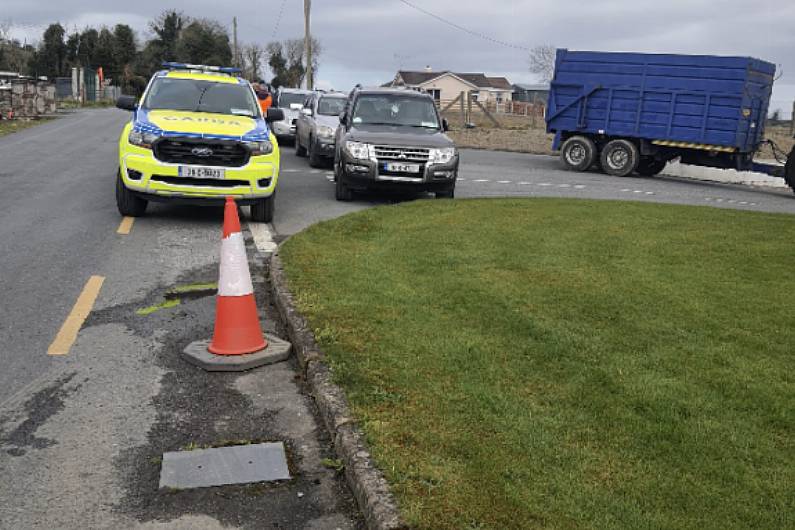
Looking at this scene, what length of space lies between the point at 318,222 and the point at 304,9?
36075 millimetres

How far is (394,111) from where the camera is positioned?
14.0m

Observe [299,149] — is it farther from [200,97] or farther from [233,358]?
[233,358]

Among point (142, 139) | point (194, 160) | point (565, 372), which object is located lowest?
point (565, 372)

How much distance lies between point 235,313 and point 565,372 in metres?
2.18

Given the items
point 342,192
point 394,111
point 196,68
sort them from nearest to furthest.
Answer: point 196,68
point 342,192
point 394,111

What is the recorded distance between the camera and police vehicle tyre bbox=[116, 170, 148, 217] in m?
10.3

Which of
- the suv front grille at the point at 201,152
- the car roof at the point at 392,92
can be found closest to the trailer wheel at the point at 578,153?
the car roof at the point at 392,92

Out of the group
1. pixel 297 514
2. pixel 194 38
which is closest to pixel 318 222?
pixel 297 514

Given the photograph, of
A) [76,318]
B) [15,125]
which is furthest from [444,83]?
[76,318]

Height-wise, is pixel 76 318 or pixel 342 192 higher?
pixel 342 192

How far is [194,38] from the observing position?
78250 millimetres

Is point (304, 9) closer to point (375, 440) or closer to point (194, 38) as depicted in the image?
point (194, 38)

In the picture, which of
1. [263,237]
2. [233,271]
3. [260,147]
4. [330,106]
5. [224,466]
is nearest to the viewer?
[224,466]

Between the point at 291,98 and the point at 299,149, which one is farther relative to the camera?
the point at 291,98
